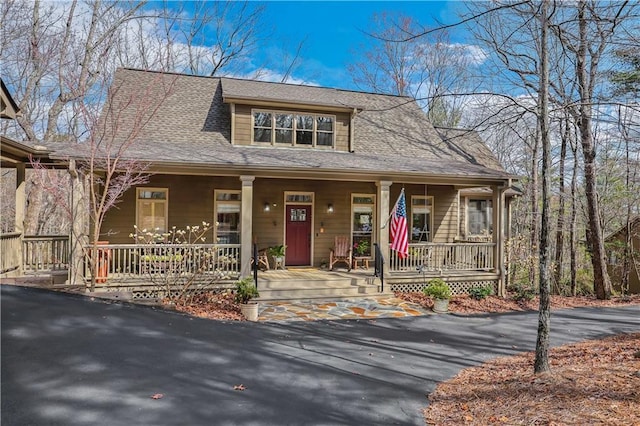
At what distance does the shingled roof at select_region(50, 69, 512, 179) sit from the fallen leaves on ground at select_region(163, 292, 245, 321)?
3.30 metres

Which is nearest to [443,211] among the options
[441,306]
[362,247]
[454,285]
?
[454,285]

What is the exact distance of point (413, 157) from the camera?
13.6 meters

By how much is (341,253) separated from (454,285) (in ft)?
11.7

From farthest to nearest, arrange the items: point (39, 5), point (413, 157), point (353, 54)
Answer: point (353, 54) → point (39, 5) → point (413, 157)

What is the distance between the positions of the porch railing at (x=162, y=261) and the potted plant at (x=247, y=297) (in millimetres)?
930

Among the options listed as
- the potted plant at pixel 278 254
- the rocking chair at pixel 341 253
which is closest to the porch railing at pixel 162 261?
the potted plant at pixel 278 254

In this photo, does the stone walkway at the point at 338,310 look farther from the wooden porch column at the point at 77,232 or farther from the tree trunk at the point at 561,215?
the tree trunk at the point at 561,215

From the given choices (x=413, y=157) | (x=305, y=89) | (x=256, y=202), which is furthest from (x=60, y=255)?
(x=413, y=157)

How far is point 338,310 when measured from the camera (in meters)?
9.61

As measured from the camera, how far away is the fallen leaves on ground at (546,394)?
13.0 ft

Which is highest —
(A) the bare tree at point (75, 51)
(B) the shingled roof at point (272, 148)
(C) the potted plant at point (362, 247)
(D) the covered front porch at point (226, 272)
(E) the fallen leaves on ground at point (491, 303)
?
(A) the bare tree at point (75, 51)

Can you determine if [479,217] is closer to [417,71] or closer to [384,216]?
[384,216]

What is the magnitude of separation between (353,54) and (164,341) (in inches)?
945

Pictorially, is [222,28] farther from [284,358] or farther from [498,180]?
[284,358]
